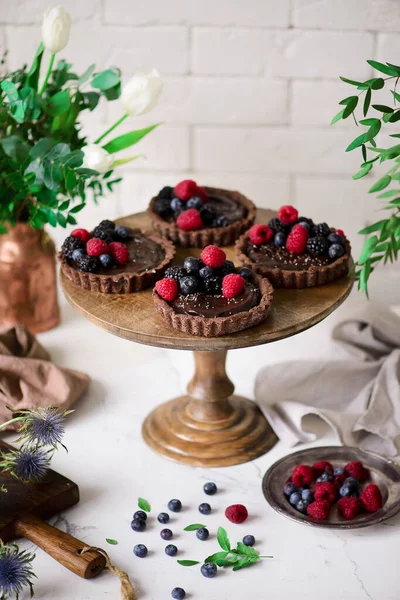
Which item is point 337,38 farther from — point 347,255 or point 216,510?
point 216,510

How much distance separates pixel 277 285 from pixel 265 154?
69 cm

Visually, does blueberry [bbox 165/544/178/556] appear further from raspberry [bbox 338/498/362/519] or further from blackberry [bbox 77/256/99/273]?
blackberry [bbox 77/256/99/273]

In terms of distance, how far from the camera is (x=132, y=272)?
5.12 ft

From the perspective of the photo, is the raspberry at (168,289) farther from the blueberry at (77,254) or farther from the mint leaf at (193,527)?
the mint leaf at (193,527)

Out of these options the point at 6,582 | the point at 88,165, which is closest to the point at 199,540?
the point at 6,582

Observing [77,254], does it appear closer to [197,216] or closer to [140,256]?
[140,256]

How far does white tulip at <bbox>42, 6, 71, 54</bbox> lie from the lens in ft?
5.44

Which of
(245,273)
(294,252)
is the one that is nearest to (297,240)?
(294,252)

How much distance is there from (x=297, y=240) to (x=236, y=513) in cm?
51

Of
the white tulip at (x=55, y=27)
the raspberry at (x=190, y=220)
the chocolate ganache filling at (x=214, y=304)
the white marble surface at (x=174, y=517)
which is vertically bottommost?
the white marble surface at (x=174, y=517)

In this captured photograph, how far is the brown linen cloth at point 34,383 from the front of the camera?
1.72m

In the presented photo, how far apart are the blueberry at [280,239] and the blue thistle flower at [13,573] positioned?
722 millimetres

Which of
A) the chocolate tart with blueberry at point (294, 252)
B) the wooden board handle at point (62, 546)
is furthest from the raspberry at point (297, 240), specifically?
the wooden board handle at point (62, 546)

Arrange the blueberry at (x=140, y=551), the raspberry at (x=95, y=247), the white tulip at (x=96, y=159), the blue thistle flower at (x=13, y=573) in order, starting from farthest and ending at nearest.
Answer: the white tulip at (x=96, y=159) → the raspberry at (x=95, y=247) → the blueberry at (x=140, y=551) → the blue thistle flower at (x=13, y=573)
